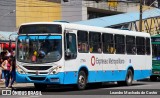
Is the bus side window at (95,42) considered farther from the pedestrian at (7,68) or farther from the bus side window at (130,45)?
the pedestrian at (7,68)

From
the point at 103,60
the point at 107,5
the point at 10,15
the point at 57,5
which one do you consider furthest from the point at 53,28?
the point at 107,5

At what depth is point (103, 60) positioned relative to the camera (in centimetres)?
2388

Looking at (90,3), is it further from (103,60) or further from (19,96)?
(19,96)

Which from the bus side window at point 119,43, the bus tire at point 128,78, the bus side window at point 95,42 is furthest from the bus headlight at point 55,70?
the bus tire at point 128,78

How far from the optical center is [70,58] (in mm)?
21000

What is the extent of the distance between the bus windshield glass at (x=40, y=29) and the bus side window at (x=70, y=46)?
51 cm

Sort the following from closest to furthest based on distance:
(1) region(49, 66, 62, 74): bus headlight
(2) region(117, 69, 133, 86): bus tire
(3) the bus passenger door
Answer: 1. (1) region(49, 66, 62, 74): bus headlight
2. (3) the bus passenger door
3. (2) region(117, 69, 133, 86): bus tire

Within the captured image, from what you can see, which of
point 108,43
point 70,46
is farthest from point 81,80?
point 108,43

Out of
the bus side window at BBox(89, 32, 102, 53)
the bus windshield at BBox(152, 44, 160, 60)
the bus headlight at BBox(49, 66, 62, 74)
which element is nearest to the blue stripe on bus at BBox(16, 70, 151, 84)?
the bus headlight at BBox(49, 66, 62, 74)

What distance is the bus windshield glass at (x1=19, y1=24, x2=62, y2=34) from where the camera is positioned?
20.9m

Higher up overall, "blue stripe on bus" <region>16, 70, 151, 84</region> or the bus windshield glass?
the bus windshield glass

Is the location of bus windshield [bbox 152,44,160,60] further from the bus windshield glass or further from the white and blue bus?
the bus windshield glass

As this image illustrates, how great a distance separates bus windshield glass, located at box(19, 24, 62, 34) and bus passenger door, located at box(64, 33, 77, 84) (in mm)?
503

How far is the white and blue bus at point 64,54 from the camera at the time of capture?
20.5 meters
